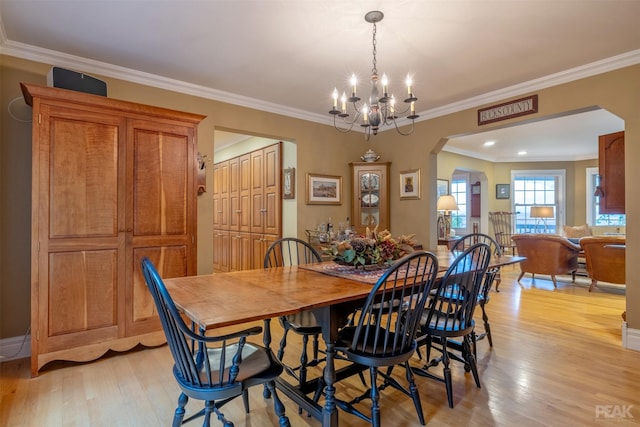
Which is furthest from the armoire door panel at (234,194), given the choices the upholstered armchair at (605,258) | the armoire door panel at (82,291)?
the upholstered armchair at (605,258)

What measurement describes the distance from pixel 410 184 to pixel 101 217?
11.9 ft

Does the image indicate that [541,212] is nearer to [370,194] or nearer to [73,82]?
[370,194]

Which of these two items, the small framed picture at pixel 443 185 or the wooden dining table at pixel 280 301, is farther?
the small framed picture at pixel 443 185

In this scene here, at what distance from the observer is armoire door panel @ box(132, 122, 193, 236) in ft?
8.90

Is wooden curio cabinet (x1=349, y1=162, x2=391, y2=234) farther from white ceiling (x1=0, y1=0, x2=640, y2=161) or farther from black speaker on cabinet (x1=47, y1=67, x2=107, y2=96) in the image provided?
black speaker on cabinet (x1=47, y1=67, x2=107, y2=96)

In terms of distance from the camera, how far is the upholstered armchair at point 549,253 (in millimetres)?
5113

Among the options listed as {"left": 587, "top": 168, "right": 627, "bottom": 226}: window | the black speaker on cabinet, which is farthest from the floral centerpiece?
{"left": 587, "top": 168, "right": 627, "bottom": 226}: window

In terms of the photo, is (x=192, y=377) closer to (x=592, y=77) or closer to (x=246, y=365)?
(x=246, y=365)

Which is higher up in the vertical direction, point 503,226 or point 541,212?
point 541,212

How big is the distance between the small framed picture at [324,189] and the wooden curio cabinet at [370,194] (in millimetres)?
262

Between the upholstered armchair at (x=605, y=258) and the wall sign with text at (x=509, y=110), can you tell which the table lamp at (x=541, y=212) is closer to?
the upholstered armchair at (x=605, y=258)

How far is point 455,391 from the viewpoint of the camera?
7.08ft

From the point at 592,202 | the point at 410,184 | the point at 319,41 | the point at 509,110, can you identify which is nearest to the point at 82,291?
the point at 319,41

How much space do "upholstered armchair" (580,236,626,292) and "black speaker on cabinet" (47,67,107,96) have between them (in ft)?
19.4
